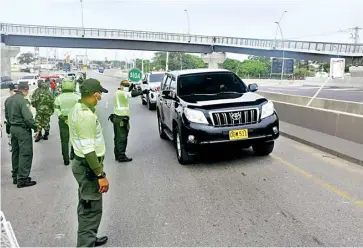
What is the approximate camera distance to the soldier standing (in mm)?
10859

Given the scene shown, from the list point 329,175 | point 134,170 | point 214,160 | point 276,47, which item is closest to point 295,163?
point 329,175

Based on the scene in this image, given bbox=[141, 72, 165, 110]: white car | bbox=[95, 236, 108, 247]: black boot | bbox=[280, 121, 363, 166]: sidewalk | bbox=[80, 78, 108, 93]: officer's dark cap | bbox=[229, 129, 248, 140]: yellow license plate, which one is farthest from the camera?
bbox=[141, 72, 165, 110]: white car

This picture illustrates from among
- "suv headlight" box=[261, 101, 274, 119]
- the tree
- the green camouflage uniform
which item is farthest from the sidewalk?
the tree

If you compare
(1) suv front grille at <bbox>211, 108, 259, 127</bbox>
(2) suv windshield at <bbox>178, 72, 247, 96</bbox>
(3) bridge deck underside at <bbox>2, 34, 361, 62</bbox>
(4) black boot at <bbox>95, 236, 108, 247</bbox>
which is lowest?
(4) black boot at <bbox>95, 236, 108, 247</bbox>

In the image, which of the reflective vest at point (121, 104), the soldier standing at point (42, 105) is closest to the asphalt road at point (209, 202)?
the reflective vest at point (121, 104)

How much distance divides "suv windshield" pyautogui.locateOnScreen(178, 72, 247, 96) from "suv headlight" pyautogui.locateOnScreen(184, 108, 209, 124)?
1.16 meters

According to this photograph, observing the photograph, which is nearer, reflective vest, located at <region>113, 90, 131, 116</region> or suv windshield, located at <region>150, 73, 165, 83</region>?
reflective vest, located at <region>113, 90, 131, 116</region>

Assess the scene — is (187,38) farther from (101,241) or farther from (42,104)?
(101,241)

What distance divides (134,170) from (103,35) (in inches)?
1963

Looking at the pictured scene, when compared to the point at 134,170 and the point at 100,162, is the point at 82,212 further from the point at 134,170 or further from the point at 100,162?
the point at 134,170

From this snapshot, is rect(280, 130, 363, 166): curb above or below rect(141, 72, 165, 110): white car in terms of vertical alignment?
below

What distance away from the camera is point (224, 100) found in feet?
23.7

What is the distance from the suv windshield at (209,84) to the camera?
8.10m

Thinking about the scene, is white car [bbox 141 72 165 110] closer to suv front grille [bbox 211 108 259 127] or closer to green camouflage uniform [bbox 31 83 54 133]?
green camouflage uniform [bbox 31 83 54 133]
